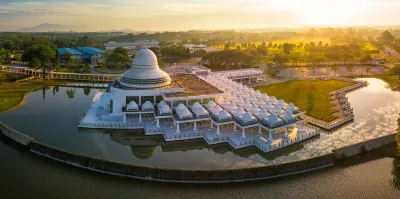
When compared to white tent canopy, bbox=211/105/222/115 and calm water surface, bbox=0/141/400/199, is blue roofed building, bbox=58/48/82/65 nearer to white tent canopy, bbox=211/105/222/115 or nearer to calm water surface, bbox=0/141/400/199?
white tent canopy, bbox=211/105/222/115

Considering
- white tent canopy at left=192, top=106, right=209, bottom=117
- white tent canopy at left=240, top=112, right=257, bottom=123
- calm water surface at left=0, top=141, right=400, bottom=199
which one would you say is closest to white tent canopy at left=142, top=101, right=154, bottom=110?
white tent canopy at left=192, top=106, right=209, bottom=117

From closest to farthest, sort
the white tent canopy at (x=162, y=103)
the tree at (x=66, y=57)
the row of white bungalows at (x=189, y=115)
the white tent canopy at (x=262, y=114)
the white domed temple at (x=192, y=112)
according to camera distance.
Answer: the white domed temple at (x=192, y=112) → the white tent canopy at (x=262, y=114) → the row of white bungalows at (x=189, y=115) → the white tent canopy at (x=162, y=103) → the tree at (x=66, y=57)

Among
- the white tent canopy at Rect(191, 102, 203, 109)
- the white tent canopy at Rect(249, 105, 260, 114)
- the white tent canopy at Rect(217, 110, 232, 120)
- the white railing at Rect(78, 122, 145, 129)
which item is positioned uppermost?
the white tent canopy at Rect(191, 102, 203, 109)

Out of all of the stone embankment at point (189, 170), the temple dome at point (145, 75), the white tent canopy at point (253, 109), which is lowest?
the stone embankment at point (189, 170)

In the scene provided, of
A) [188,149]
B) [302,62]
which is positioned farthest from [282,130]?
[302,62]

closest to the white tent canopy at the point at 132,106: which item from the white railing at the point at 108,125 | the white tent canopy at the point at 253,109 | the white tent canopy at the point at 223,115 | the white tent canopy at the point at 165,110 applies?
the white railing at the point at 108,125

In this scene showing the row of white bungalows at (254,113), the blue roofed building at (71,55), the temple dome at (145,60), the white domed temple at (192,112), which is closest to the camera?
the row of white bungalows at (254,113)

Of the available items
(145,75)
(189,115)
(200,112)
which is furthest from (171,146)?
(145,75)

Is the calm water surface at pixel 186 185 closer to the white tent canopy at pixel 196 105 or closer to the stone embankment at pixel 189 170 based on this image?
the stone embankment at pixel 189 170
